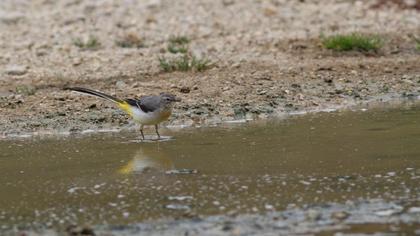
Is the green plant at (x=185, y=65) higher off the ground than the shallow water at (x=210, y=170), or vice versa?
the green plant at (x=185, y=65)

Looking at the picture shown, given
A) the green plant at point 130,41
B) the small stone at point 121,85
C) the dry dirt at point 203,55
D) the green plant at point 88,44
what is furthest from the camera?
the green plant at point 130,41

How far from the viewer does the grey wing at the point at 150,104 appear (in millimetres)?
9859

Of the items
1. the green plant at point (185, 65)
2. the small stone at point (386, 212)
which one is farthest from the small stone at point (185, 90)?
the small stone at point (386, 212)

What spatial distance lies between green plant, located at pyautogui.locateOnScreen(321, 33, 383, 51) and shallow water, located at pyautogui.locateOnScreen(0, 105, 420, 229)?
3382mm

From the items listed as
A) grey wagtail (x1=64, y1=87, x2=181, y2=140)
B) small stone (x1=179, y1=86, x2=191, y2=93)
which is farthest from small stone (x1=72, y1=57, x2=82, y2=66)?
grey wagtail (x1=64, y1=87, x2=181, y2=140)

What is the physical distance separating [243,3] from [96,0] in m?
2.42

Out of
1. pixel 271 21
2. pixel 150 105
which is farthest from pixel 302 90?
pixel 271 21

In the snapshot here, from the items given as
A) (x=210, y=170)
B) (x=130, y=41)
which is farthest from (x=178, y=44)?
(x=210, y=170)

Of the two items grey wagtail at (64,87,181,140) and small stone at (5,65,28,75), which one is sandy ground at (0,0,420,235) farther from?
grey wagtail at (64,87,181,140)

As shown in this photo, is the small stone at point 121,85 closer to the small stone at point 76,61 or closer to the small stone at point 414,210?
the small stone at point 76,61

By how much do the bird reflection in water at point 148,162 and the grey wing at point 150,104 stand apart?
582mm

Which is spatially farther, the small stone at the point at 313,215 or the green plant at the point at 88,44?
the green plant at the point at 88,44

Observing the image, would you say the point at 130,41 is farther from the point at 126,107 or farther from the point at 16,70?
the point at 126,107

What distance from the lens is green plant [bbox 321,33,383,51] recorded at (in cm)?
1389
